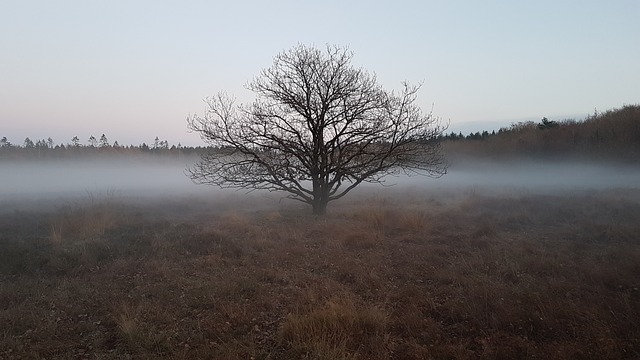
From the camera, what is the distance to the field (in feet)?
18.0

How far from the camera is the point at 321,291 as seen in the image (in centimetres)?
761

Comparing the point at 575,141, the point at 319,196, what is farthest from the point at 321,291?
the point at 575,141

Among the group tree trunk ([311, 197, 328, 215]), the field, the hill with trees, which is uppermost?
the hill with trees

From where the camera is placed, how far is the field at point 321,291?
217 inches

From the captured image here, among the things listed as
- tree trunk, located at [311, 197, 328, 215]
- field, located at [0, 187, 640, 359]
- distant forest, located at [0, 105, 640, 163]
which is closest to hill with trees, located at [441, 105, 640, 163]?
distant forest, located at [0, 105, 640, 163]

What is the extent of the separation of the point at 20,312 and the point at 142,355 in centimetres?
323

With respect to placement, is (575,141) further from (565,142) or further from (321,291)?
(321,291)

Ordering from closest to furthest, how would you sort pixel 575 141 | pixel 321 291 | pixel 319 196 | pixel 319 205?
pixel 321 291 → pixel 319 196 → pixel 319 205 → pixel 575 141

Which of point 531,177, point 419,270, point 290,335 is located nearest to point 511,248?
point 419,270

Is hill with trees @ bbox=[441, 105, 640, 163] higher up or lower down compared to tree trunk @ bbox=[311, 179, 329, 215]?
higher up

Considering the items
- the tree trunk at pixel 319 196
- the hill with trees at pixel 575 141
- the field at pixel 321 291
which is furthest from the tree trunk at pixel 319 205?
the hill with trees at pixel 575 141

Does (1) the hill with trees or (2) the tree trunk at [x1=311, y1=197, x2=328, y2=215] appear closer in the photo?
(2) the tree trunk at [x1=311, y1=197, x2=328, y2=215]

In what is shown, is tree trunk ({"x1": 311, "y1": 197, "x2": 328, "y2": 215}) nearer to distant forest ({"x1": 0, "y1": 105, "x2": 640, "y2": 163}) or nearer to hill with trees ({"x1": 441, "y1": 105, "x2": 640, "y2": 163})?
distant forest ({"x1": 0, "y1": 105, "x2": 640, "y2": 163})

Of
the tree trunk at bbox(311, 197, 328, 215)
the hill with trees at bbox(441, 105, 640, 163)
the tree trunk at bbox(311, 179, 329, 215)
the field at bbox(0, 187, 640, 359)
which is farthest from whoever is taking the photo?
the hill with trees at bbox(441, 105, 640, 163)
